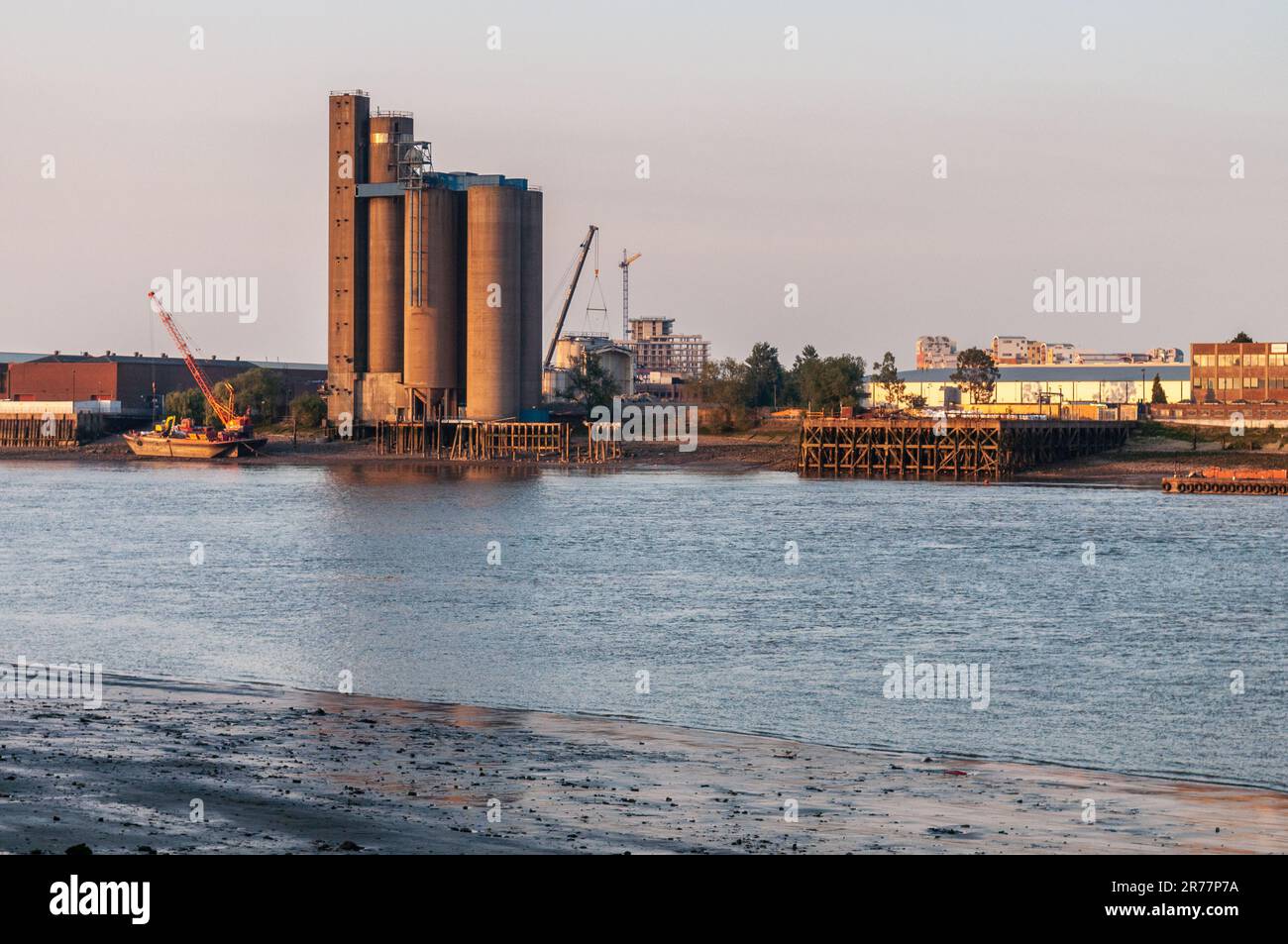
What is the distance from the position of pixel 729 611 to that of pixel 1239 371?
147 meters

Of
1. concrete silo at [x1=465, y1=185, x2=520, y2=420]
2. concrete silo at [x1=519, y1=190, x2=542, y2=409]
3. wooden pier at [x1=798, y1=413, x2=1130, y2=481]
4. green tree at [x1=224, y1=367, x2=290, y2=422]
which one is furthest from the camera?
green tree at [x1=224, y1=367, x2=290, y2=422]

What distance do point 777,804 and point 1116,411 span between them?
145846 mm

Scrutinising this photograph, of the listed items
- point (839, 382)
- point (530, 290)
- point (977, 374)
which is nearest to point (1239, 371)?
point (977, 374)

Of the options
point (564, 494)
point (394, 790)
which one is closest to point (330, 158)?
point (564, 494)

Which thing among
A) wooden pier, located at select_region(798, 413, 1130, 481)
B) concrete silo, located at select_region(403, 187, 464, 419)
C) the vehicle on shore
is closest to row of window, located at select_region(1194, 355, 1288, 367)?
wooden pier, located at select_region(798, 413, 1130, 481)

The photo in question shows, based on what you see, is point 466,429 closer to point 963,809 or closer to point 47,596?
point 47,596

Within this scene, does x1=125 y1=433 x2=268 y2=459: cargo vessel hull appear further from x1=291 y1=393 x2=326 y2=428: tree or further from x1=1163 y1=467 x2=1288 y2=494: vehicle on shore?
x1=1163 y1=467 x2=1288 y2=494: vehicle on shore

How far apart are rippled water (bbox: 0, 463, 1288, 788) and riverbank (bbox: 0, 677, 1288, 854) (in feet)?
10.0

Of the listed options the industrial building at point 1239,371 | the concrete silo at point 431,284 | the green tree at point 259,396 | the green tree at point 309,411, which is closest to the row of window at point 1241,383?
the industrial building at point 1239,371

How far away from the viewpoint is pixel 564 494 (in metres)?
116

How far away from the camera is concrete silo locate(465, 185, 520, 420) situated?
150 meters

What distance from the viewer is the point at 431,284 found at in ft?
502

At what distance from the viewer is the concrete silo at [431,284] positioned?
153000 millimetres

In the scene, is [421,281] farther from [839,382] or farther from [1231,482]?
[1231,482]
